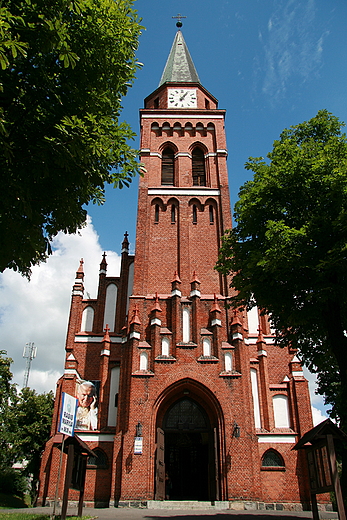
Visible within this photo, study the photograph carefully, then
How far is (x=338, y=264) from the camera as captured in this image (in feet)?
39.9

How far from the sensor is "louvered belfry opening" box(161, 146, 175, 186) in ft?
91.8

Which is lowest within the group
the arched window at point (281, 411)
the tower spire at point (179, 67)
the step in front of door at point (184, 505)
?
the step in front of door at point (184, 505)

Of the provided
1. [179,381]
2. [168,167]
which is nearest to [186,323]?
[179,381]

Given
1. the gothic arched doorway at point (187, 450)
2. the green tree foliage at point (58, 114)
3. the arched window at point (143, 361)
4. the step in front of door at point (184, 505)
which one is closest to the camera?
the green tree foliage at point (58, 114)

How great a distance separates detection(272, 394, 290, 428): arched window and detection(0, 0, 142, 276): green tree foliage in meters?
14.5

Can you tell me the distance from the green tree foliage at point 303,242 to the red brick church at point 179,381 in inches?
227

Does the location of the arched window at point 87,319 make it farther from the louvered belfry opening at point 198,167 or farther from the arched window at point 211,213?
the louvered belfry opening at point 198,167

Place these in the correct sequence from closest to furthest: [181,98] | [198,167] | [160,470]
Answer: [160,470] → [198,167] → [181,98]

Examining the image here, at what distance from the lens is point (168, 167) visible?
2850 cm

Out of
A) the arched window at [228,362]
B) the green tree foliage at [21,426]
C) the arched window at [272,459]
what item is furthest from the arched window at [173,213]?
the green tree foliage at [21,426]

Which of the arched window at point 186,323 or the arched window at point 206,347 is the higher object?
the arched window at point 186,323

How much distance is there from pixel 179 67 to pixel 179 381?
82.3ft

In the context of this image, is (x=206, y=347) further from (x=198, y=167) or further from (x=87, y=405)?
(x=198, y=167)

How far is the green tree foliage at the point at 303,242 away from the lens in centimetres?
1284
